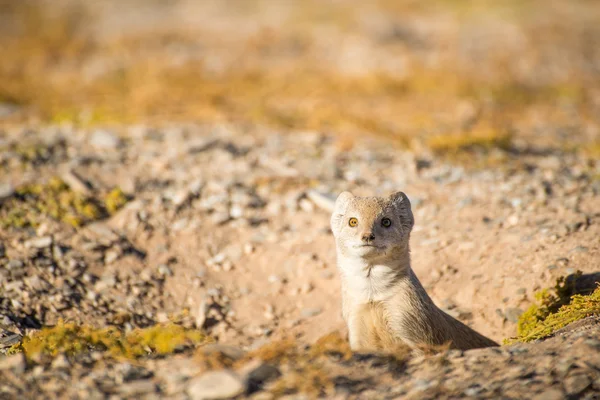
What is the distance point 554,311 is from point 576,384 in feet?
5.98

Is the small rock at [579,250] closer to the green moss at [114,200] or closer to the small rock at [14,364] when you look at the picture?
the small rock at [14,364]

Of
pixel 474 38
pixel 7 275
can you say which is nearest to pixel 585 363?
pixel 7 275

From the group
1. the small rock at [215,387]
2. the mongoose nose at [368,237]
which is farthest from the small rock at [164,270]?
the small rock at [215,387]

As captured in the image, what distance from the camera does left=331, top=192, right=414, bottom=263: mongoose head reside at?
452cm

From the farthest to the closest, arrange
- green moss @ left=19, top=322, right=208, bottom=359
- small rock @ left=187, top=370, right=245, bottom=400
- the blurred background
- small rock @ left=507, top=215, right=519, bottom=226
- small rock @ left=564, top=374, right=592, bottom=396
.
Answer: the blurred background < small rock @ left=507, top=215, right=519, bottom=226 < green moss @ left=19, top=322, right=208, bottom=359 < small rock @ left=564, top=374, right=592, bottom=396 < small rock @ left=187, top=370, right=245, bottom=400

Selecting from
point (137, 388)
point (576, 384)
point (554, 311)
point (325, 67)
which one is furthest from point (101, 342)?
point (325, 67)

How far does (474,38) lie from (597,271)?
10.9 m

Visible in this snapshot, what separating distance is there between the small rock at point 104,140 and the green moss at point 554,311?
18.4ft

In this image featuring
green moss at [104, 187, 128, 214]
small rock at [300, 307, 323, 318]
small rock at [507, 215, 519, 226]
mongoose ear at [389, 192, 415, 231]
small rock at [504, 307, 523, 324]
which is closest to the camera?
mongoose ear at [389, 192, 415, 231]

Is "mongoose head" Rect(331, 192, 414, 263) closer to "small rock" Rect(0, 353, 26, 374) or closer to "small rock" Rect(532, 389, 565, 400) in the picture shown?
"small rock" Rect(532, 389, 565, 400)

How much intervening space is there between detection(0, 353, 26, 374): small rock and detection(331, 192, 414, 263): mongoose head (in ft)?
7.83

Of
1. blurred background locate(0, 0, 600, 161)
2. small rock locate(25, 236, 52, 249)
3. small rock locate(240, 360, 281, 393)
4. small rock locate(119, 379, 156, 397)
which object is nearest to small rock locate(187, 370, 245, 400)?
small rock locate(240, 360, 281, 393)

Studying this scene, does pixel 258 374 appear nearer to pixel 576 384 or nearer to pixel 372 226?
pixel 372 226

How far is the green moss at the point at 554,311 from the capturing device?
455 centimetres
